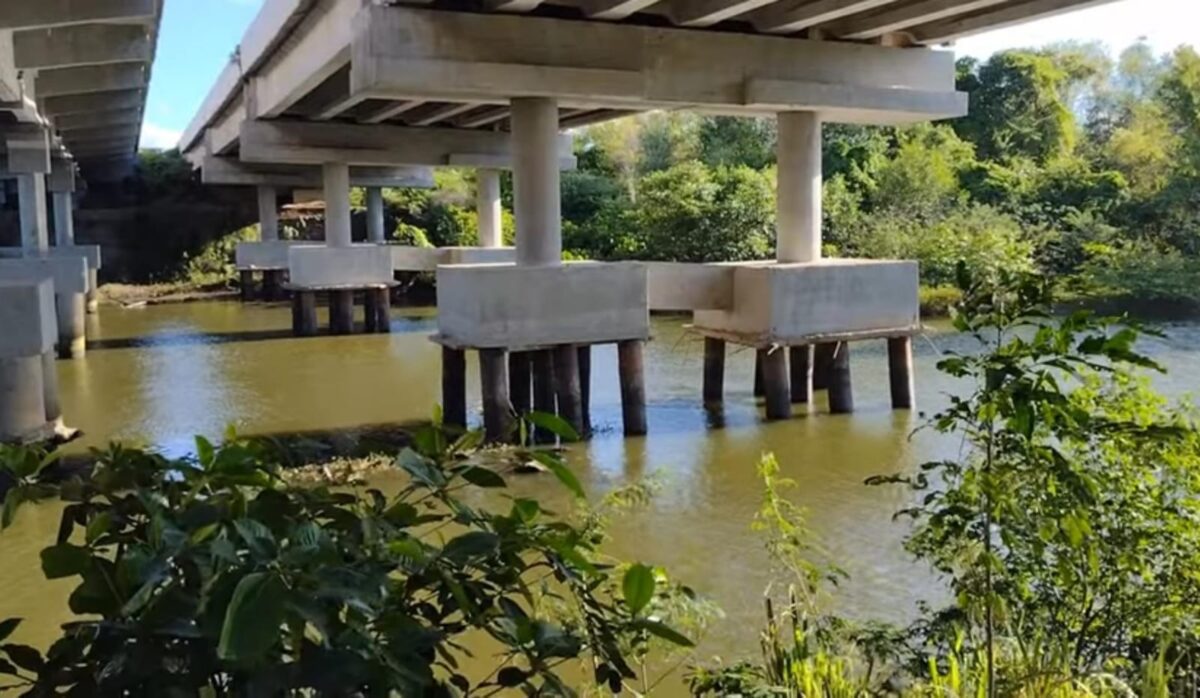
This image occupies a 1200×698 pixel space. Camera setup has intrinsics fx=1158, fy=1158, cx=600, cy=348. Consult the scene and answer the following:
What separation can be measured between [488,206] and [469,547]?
23.8 m

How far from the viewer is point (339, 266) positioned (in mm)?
22609

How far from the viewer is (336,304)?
911 inches

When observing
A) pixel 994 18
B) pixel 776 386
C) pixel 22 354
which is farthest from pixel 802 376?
pixel 22 354

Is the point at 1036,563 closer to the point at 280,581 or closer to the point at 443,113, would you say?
the point at 280,581

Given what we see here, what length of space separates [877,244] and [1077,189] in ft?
27.2

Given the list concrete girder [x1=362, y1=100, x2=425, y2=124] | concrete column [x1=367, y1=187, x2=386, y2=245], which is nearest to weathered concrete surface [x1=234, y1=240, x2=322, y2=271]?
concrete column [x1=367, y1=187, x2=386, y2=245]

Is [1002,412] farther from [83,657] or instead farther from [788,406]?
[788,406]

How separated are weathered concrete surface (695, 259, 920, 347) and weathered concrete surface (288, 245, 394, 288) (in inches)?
432

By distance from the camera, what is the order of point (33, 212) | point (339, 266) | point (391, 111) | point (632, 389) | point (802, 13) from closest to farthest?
1. point (802, 13)
2. point (632, 389)
3. point (391, 111)
4. point (33, 212)
5. point (339, 266)

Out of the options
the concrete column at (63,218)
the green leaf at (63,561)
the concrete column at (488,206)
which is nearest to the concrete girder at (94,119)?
the concrete column at (63,218)

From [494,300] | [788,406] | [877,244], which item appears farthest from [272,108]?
[877,244]

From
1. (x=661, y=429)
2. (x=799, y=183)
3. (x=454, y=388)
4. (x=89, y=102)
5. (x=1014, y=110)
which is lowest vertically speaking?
(x=661, y=429)

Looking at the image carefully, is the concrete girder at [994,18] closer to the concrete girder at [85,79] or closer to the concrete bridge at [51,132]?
the concrete bridge at [51,132]

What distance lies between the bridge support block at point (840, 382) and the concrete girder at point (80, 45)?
29.9ft
